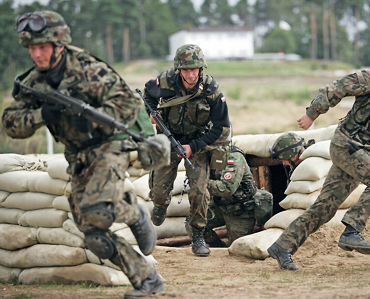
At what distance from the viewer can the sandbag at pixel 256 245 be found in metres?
6.79

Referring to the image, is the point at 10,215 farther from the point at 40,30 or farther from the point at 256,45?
the point at 256,45

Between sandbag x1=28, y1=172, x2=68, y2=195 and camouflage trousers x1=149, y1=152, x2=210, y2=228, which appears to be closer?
sandbag x1=28, y1=172, x2=68, y2=195

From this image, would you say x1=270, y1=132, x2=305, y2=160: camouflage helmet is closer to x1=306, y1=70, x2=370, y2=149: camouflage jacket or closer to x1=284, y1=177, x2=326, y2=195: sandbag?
x1=284, y1=177, x2=326, y2=195: sandbag

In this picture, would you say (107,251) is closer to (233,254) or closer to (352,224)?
(352,224)

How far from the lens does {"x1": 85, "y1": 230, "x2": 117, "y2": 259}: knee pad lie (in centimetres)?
448

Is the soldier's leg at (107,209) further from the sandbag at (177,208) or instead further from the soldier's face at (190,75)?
the sandbag at (177,208)

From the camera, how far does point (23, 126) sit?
4488mm

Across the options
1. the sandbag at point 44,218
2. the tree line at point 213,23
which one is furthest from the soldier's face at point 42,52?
the tree line at point 213,23

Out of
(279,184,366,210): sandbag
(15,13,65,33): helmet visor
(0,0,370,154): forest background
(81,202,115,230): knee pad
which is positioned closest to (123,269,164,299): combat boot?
(81,202,115,230): knee pad

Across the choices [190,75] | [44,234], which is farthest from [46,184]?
[190,75]

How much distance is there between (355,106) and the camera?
19.1 ft

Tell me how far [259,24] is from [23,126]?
284 ft

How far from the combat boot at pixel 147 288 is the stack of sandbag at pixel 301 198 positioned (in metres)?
2.27

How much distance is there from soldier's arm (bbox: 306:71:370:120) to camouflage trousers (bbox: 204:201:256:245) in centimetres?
258
